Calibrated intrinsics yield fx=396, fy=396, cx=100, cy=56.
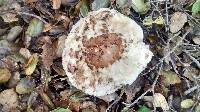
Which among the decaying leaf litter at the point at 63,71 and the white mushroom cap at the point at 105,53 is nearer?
the white mushroom cap at the point at 105,53

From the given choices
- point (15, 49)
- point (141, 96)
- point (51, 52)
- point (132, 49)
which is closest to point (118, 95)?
point (141, 96)

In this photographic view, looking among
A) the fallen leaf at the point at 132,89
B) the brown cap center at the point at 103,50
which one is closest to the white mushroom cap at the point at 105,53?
the brown cap center at the point at 103,50

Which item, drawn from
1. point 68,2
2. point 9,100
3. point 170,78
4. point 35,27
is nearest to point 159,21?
point 170,78

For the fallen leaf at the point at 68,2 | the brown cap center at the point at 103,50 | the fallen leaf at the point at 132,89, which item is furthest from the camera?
the fallen leaf at the point at 68,2

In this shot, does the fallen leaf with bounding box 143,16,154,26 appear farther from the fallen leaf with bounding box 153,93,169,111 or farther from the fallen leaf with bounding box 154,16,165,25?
the fallen leaf with bounding box 153,93,169,111

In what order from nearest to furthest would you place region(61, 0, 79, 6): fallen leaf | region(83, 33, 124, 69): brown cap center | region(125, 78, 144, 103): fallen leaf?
region(83, 33, 124, 69): brown cap center
region(125, 78, 144, 103): fallen leaf
region(61, 0, 79, 6): fallen leaf

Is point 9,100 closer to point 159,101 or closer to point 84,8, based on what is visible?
point 84,8

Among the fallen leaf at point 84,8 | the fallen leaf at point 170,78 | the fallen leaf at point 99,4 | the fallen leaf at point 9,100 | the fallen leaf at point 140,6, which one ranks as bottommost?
the fallen leaf at point 9,100

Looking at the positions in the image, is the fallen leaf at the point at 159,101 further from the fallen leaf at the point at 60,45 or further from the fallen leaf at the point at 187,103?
the fallen leaf at the point at 60,45

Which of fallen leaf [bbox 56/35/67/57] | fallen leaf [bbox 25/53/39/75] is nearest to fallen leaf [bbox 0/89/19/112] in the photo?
fallen leaf [bbox 25/53/39/75]
